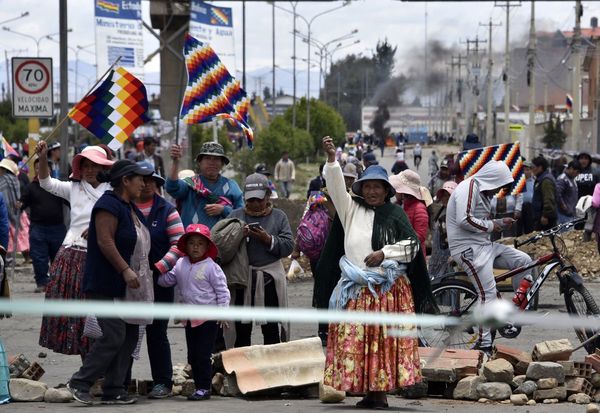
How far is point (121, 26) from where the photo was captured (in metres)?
30.1

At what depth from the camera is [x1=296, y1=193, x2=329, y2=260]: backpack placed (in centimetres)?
1117

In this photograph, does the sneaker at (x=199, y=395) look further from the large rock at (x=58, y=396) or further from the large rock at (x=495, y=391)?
the large rock at (x=495, y=391)

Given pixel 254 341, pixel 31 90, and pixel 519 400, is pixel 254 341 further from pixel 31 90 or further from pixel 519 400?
pixel 31 90

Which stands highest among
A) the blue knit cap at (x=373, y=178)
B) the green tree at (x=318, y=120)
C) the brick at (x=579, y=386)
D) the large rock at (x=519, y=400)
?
the green tree at (x=318, y=120)

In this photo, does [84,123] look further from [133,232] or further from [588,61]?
[588,61]

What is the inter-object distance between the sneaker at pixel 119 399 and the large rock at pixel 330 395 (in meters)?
1.26

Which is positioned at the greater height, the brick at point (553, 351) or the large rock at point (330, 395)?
the brick at point (553, 351)

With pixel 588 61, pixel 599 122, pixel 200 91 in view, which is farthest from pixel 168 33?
pixel 588 61

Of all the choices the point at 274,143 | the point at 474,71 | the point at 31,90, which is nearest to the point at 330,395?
the point at 31,90

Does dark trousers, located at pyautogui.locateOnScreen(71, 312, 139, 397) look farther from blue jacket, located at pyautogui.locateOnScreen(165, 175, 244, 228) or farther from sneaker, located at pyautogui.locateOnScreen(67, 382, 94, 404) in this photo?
blue jacket, located at pyautogui.locateOnScreen(165, 175, 244, 228)

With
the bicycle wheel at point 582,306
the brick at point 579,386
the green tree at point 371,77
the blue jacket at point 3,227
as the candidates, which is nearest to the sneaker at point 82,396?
the blue jacket at point 3,227

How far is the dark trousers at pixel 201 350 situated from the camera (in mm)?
8914

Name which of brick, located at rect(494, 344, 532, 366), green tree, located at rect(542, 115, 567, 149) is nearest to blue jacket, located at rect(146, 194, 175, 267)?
brick, located at rect(494, 344, 532, 366)

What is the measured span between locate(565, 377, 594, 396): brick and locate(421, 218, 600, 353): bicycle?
1133 millimetres
